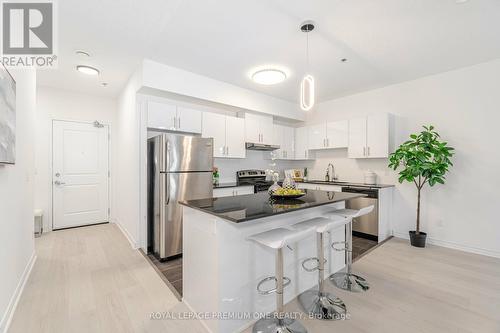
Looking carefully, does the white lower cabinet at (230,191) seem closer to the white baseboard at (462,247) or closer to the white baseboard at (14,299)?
the white baseboard at (14,299)

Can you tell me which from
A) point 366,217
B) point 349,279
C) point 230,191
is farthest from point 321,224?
point 366,217

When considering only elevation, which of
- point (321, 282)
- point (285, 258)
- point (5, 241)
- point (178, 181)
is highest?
point (178, 181)

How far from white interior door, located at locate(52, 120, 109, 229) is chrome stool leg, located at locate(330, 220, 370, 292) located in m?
4.96

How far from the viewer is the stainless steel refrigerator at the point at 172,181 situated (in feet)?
10.1

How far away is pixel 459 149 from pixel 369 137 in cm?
130

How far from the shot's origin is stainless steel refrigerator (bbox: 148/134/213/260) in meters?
3.08

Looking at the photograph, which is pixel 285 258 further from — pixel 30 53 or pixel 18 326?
pixel 30 53

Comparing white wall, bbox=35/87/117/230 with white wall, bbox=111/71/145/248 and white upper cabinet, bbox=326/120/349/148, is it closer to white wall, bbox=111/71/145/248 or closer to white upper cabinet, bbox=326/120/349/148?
white wall, bbox=111/71/145/248

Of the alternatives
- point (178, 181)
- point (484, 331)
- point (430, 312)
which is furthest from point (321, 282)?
point (178, 181)

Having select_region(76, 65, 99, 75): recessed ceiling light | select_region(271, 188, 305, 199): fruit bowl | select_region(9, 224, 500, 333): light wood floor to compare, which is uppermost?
select_region(76, 65, 99, 75): recessed ceiling light

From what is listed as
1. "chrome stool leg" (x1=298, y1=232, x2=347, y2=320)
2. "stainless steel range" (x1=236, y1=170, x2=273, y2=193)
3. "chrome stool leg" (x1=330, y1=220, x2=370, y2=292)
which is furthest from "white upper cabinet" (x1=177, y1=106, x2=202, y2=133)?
"chrome stool leg" (x1=330, y1=220, x2=370, y2=292)

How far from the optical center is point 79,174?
15.3 feet

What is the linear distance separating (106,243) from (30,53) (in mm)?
2901

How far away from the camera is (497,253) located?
10.3ft
